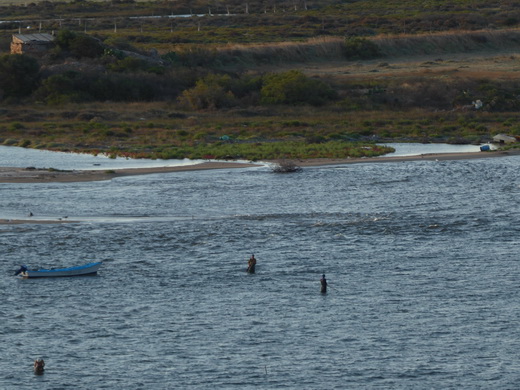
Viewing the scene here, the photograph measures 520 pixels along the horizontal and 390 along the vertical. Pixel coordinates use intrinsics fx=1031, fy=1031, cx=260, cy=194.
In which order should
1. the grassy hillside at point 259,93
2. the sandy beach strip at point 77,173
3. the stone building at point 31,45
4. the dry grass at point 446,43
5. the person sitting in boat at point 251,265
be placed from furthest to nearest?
the dry grass at point 446,43
the stone building at point 31,45
the grassy hillside at point 259,93
the sandy beach strip at point 77,173
the person sitting in boat at point 251,265

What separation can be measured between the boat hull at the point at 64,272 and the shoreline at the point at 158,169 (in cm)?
2356

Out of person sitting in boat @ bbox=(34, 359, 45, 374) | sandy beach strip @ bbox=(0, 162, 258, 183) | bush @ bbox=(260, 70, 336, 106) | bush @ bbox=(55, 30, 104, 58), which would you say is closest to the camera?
person sitting in boat @ bbox=(34, 359, 45, 374)

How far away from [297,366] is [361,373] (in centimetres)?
240

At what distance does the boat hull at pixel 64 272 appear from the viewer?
4769cm

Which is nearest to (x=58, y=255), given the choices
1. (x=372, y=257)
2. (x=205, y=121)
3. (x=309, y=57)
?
(x=372, y=257)

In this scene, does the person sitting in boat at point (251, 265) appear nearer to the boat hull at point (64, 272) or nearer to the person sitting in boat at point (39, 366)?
the boat hull at point (64, 272)

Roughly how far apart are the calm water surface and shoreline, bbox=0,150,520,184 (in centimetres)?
183

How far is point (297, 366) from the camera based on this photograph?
123 ft

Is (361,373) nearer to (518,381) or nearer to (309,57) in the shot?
(518,381)

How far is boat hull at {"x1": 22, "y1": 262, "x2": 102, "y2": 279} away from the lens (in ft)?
156

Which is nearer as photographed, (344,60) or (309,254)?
(309,254)

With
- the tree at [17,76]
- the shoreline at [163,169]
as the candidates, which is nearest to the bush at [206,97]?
the tree at [17,76]

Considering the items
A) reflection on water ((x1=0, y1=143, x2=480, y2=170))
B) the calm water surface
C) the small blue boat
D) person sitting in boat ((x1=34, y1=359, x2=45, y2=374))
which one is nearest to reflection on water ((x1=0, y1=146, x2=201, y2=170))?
reflection on water ((x1=0, y1=143, x2=480, y2=170))

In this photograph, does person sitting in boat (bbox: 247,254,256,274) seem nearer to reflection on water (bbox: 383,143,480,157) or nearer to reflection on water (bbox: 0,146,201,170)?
reflection on water (bbox: 0,146,201,170)
